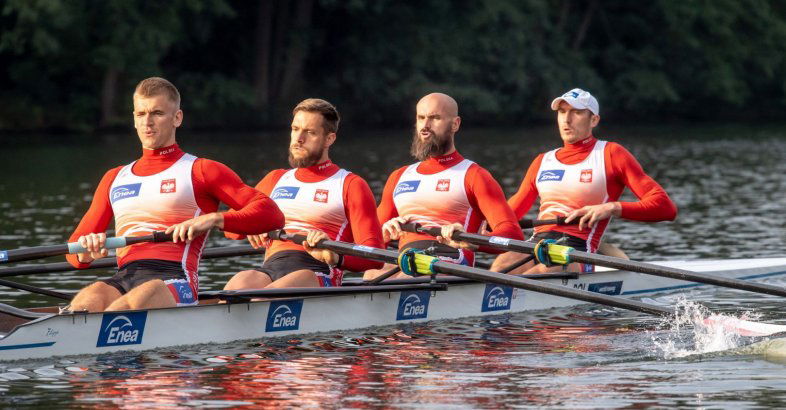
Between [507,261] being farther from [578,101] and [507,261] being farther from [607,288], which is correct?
[578,101]

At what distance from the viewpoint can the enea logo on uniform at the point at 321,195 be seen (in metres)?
11.3

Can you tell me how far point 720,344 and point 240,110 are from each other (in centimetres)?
3724

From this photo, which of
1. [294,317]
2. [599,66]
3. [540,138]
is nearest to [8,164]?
[540,138]

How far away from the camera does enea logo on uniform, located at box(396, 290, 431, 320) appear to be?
11742 millimetres

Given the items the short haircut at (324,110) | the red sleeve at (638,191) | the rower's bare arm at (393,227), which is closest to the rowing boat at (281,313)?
the rower's bare arm at (393,227)

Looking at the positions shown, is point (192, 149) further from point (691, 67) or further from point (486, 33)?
point (691, 67)

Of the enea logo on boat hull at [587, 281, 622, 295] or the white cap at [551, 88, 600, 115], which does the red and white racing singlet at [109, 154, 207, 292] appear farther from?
the enea logo on boat hull at [587, 281, 622, 295]

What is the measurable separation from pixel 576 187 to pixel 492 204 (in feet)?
4.74

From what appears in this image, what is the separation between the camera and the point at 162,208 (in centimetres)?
1014

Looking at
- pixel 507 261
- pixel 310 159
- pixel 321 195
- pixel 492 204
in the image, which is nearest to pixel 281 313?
pixel 321 195

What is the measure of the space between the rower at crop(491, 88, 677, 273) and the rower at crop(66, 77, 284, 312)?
344 cm

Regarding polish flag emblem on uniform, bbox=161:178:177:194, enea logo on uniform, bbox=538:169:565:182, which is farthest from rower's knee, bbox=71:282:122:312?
enea logo on uniform, bbox=538:169:565:182

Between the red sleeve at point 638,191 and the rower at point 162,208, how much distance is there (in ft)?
12.4

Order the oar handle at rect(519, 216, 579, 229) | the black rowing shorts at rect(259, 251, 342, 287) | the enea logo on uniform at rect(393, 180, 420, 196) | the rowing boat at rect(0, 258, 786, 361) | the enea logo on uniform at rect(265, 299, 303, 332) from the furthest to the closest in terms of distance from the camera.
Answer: the oar handle at rect(519, 216, 579, 229)
the enea logo on uniform at rect(393, 180, 420, 196)
the black rowing shorts at rect(259, 251, 342, 287)
the enea logo on uniform at rect(265, 299, 303, 332)
the rowing boat at rect(0, 258, 786, 361)
